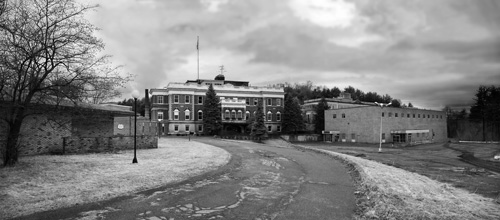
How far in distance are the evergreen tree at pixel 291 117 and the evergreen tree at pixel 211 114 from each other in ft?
49.4

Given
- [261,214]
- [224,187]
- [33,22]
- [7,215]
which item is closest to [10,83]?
[33,22]

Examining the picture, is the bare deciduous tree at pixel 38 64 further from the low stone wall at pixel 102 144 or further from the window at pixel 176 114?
the window at pixel 176 114

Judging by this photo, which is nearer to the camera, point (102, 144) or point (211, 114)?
point (102, 144)

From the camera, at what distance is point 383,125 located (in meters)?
56.8

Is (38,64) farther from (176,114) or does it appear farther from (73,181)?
(176,114)

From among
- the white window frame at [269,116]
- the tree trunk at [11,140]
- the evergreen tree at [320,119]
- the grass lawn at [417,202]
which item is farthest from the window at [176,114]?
the grass lawn at [417,202]

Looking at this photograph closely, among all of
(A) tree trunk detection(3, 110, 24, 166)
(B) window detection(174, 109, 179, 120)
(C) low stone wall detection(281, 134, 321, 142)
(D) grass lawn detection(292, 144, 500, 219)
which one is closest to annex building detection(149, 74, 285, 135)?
(B) window detection(174, 109, 179, 120)

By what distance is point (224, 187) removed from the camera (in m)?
12.1

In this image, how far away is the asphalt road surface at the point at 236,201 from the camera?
8.40m

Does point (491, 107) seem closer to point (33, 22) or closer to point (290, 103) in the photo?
point (290, 103)

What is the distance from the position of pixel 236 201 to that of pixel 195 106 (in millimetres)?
60675

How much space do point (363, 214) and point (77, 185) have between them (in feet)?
32.6

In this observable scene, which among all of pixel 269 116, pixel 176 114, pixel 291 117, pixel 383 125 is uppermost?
pixel 176 114

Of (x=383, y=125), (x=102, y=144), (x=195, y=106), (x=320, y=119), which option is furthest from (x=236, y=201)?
(x=320, y=119)
